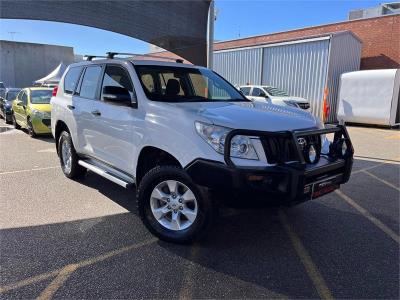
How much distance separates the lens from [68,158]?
20.4 feet

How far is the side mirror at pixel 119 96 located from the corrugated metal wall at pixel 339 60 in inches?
561

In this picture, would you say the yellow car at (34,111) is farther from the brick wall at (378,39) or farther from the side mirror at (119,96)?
the brick wall at (378,39)

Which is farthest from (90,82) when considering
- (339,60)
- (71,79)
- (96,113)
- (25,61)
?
(25,61)

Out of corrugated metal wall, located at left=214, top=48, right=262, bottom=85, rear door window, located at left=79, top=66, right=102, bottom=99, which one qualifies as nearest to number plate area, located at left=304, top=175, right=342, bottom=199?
rear door window, located at left=79, top=66, right=102, bottom=99

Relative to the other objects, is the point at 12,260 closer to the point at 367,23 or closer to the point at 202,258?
the point at 202,258

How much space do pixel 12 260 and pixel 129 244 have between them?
1.10 m

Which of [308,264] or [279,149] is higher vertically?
[279,149]

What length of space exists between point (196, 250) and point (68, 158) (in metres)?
3.48

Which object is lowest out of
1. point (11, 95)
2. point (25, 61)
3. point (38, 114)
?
point (38, 114)

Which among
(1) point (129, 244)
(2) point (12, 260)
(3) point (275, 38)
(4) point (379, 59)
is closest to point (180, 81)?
(1) point (129, 244)

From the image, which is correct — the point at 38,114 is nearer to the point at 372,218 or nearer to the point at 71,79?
the point at 71,79

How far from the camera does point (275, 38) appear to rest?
2330 cm

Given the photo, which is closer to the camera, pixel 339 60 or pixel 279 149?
pixel 279 149

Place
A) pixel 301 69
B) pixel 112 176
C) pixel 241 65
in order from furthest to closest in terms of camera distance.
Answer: pixel 241 65
pixel 301 69
pixel 112 176
